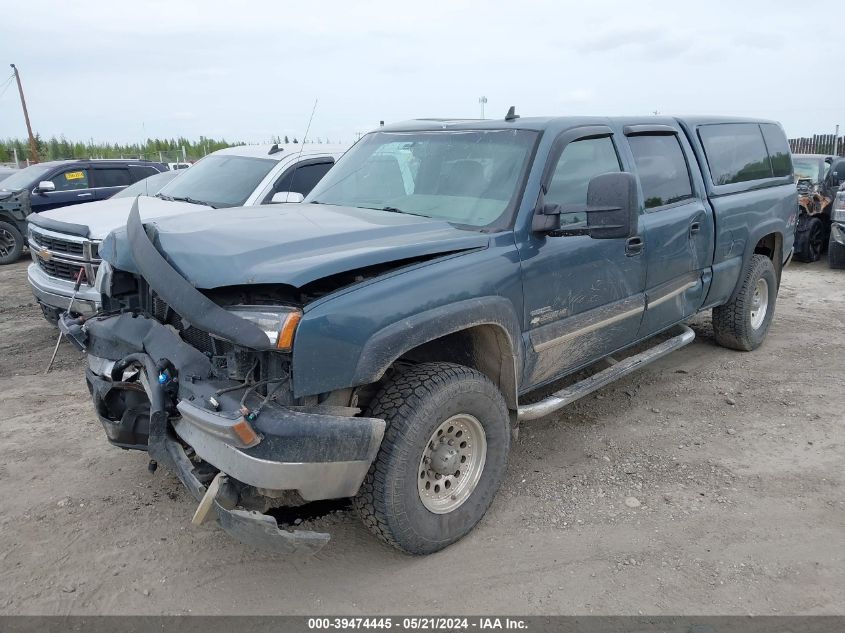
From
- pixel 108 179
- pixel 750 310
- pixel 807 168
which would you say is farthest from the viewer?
pixel 807 168

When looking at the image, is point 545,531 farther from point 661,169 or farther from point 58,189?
point 58,189

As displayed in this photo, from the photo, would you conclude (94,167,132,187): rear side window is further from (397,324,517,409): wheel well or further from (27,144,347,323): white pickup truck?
(397,324,517,409): wheel well

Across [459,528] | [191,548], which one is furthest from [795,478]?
[191,548]

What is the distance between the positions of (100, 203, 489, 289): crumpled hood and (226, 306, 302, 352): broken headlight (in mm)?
124

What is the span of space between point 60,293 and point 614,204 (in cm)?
505

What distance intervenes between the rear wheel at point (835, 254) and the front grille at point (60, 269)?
32.8ft

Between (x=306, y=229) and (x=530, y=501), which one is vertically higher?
(x=306, y=229)

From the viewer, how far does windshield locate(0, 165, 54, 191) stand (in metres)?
11.7

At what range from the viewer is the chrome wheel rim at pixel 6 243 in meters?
11.7

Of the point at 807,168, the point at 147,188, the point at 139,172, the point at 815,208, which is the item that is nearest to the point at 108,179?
the point at 139,172

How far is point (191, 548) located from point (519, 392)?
185cm

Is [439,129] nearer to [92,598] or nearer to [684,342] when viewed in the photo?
[684,342]

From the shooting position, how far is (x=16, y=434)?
15.1 feet

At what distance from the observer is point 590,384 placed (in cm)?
422
